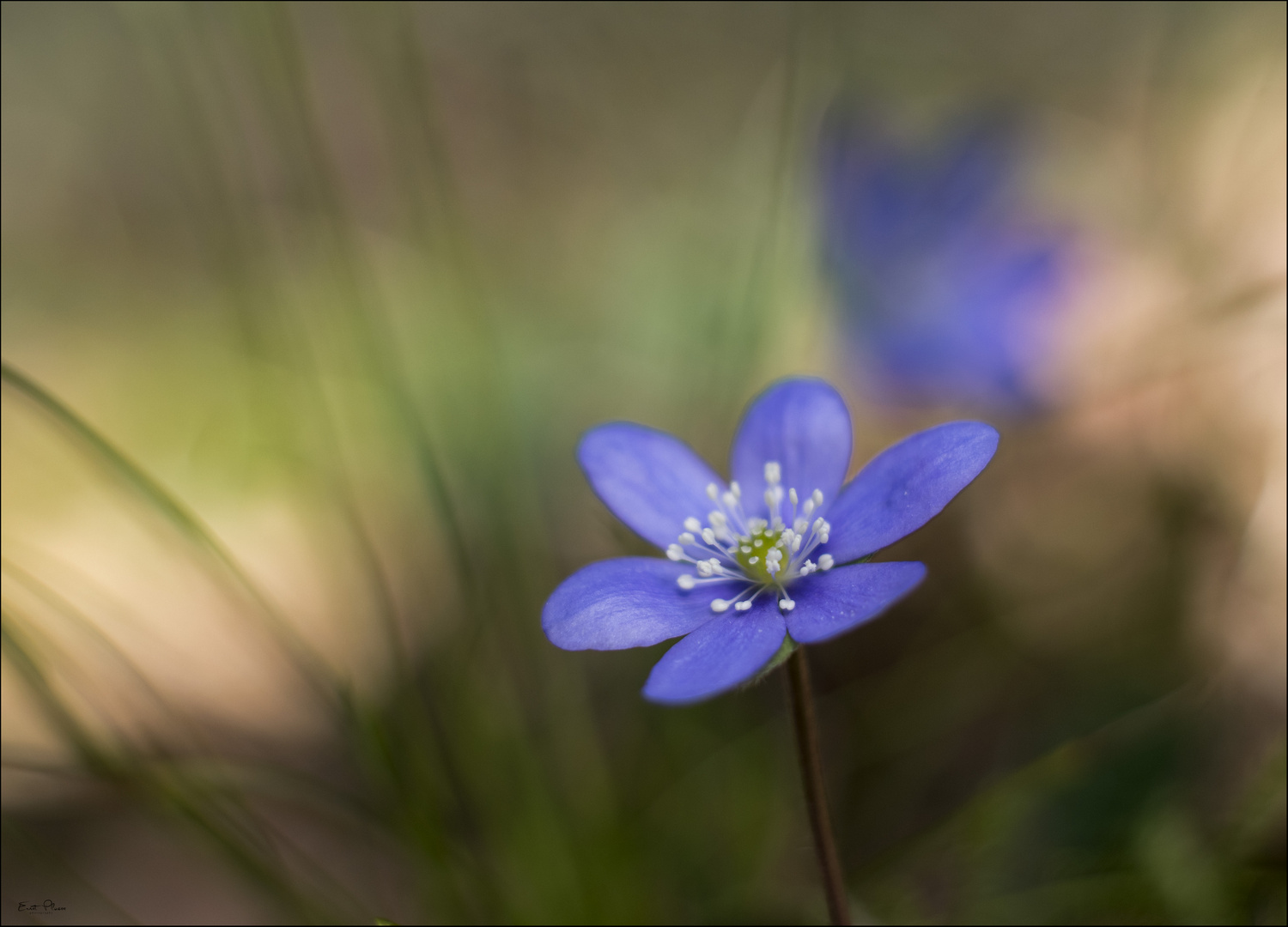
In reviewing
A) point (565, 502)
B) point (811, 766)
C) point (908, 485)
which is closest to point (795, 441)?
point (908, 485)

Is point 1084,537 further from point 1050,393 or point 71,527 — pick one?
point 71,527

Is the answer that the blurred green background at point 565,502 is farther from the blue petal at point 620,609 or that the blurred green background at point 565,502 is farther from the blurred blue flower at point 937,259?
the blue petal at point 620,609

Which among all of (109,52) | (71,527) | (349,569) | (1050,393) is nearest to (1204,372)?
(1050,393)

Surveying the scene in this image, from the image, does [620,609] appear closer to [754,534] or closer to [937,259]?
[754,534]

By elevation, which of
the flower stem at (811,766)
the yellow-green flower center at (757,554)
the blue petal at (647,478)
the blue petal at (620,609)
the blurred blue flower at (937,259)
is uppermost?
the blurred blue flower at (937,259)

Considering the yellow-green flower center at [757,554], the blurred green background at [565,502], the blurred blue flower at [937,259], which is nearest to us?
the yellow-green flower center at [757,554]

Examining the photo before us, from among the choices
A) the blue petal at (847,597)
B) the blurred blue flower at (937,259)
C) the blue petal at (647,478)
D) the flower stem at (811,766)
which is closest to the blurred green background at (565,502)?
the blurred blue flower at (937,259)
